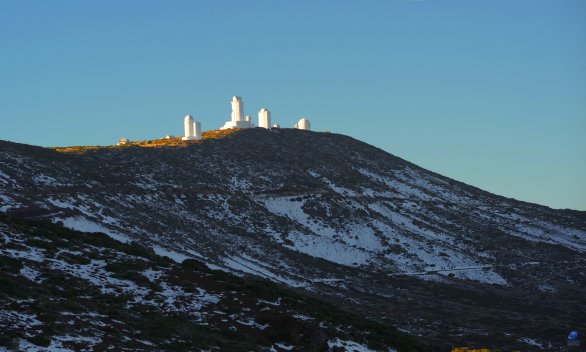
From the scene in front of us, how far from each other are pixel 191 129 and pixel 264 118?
1775 cm

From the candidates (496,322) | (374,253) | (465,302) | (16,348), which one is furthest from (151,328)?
(374,253)

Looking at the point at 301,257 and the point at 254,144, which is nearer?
the point at 301,257

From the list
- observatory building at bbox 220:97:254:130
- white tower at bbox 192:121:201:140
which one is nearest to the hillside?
white tower at bbox 192:121:201:140

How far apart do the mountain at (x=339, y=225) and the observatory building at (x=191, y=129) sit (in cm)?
273

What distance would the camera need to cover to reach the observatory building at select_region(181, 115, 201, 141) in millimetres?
114650

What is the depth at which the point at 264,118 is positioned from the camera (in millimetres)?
128500

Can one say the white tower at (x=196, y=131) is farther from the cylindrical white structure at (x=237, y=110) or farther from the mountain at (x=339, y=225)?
the cylindrical white structure at (x=237, y=110)

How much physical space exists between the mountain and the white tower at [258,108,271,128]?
9.68 m

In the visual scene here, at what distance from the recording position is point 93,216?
6162cm

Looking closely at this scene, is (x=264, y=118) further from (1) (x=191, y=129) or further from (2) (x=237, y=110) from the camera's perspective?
(1) (x=191, y=129)

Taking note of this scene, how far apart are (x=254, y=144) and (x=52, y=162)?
39.7 meters

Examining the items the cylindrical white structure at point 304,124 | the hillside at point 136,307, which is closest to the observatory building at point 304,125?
the cylindrical white structure at point 304,124

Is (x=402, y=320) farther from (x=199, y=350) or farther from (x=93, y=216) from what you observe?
(x=199, y=350)

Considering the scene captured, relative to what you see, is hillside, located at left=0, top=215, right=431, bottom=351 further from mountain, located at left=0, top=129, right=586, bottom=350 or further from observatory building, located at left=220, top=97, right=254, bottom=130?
observatory building, located at left=220, top=97, right=254, bottom=130
